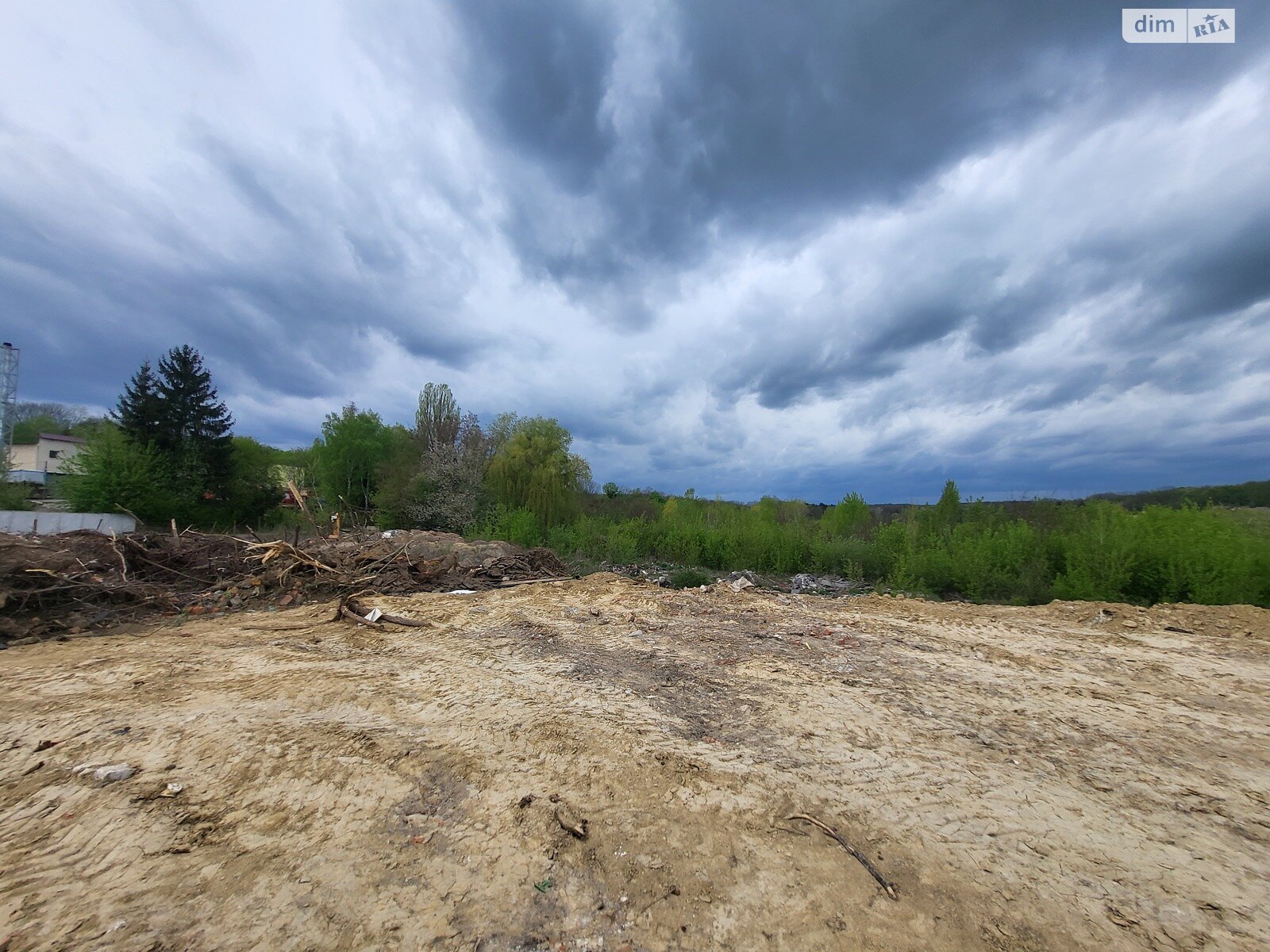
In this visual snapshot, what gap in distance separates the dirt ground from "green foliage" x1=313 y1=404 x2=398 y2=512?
32429 mm

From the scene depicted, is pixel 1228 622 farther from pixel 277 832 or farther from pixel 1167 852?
pixel 277 832

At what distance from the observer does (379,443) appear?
37.4 metres

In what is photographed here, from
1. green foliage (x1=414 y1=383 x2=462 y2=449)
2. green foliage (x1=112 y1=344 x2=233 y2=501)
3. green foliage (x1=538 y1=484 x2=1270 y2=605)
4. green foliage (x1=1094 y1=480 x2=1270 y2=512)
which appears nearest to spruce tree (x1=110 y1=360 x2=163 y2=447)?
green foliage (x1=112 y1=344 x2=233 y2=501)

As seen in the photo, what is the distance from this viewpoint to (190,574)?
941 cm

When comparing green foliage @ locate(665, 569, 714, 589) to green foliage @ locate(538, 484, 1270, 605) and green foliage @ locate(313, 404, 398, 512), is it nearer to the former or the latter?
green foliage @ locate(538, 484, 1270, 605)

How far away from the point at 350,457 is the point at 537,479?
804 inches

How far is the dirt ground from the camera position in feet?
6.84

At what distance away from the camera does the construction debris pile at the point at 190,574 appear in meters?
6.82

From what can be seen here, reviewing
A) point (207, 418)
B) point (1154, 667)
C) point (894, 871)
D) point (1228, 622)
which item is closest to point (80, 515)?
point (207, 418)

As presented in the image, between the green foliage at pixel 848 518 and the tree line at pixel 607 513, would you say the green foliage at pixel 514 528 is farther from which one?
the green foliage at pixel 848 518

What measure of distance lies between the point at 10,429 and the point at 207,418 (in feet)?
68.6

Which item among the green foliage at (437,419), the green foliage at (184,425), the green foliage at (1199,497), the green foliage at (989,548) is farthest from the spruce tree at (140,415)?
the green foliage at (1199,497)

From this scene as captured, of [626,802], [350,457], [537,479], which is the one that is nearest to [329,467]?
[350,457]

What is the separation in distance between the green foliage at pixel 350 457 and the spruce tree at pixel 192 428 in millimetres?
5440
